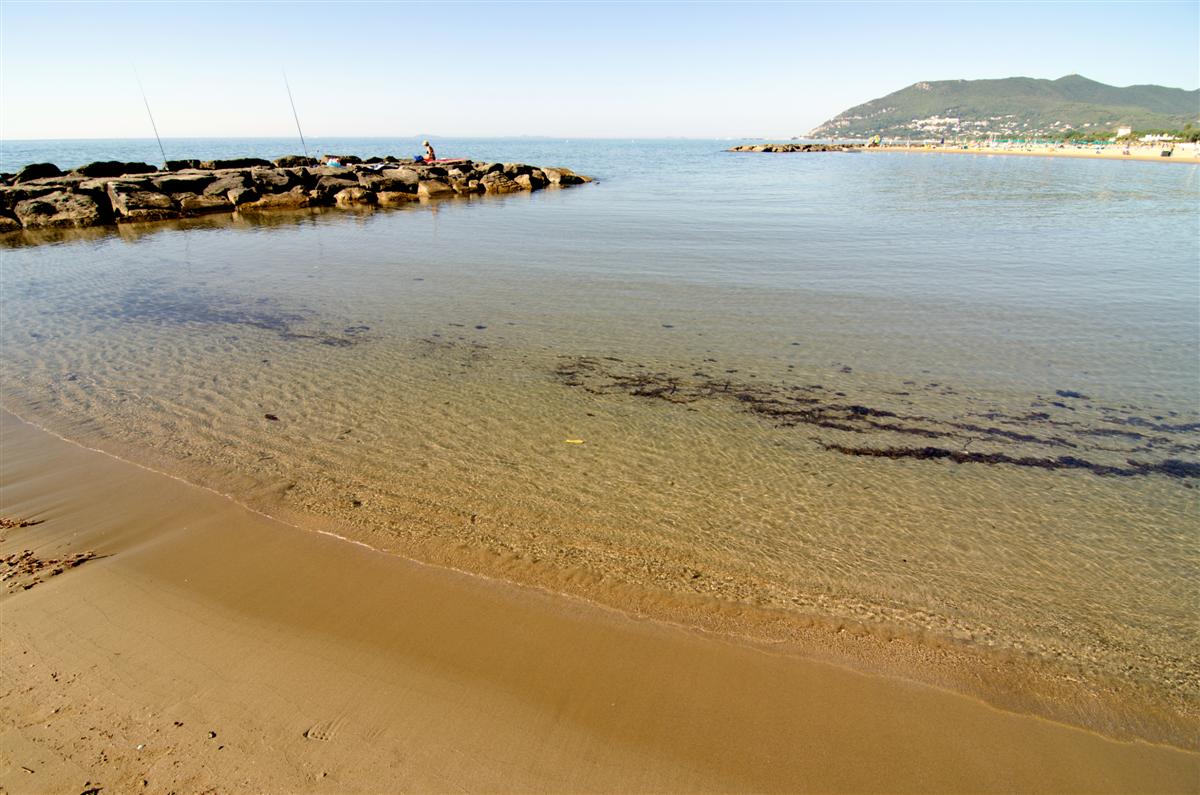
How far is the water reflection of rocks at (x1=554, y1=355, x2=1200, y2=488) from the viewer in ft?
23.6

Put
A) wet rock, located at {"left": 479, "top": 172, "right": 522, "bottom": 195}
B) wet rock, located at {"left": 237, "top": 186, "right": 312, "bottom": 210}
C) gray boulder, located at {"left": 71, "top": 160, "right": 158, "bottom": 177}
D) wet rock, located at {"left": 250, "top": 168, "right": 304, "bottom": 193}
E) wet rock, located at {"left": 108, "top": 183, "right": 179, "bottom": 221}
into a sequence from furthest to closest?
1. wet rock, located at {"left": 479, "top": 172, "right": 522, "bottom": 195}
2. gray boulder, located at {"left": 71, "top": 160, "right": 158, "bottom": 177}
3. wet rock, located at {"left": 250, "top": 168, "right": 304, "bottom": 193}
4. wet rock, located at {"left": 237, "top": 186, "right": 312, "bottom": 210}
5. wet rock, located at {"left": 108, "top": 183, "right": 179, "bottom": 221}

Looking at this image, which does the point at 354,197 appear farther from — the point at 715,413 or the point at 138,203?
the point at 715,413

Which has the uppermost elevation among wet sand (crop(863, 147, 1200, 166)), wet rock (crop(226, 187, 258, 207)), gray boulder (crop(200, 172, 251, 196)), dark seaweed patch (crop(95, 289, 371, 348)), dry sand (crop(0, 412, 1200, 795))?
gray boulder (crop(200, 172, 251, 196))

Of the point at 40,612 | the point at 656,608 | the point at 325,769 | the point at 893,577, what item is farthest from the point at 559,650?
the point at 40,612

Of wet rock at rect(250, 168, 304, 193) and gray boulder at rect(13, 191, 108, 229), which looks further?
wet rock at rect(250, 168, 304, 193)

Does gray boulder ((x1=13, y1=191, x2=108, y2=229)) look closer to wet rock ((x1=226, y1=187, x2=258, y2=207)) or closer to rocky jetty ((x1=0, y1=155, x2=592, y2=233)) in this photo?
rocky jetty ((x1=0, y1=155, x2=592, y2=233))

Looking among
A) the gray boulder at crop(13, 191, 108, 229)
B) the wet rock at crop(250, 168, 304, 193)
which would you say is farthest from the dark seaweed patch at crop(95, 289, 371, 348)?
the wet rock at crop(250, 168, 304, 193)

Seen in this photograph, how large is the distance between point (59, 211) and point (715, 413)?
1410 inches

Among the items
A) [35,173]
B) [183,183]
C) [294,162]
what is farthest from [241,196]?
[294,162]

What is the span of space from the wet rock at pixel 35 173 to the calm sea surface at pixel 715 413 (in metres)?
22.1

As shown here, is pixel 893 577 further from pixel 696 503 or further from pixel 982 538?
pixel 696 503

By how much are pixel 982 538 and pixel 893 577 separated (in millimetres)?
1289

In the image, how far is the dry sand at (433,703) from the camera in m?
3.47

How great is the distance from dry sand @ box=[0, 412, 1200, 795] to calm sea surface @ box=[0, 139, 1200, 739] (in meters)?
0.66
